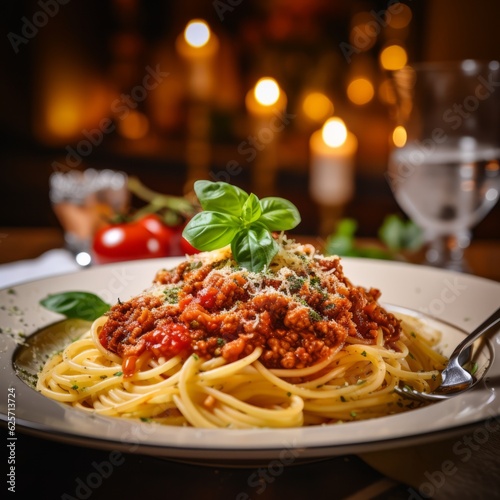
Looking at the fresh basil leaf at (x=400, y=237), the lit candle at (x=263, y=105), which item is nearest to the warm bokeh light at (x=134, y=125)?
the lit candle at (x=263, y=105)

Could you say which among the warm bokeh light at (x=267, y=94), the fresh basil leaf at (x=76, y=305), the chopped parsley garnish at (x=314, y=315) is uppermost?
the warm bokeh light at (x=267, y=94)

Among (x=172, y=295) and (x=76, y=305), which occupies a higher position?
(x=172, y=295)

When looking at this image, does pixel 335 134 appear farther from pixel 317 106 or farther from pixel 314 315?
pixel 314 315

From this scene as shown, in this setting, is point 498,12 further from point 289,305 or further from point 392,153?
point 289,305

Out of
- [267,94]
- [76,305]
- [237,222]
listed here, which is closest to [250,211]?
[237,222]

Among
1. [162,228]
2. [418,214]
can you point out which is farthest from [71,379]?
[418,214]

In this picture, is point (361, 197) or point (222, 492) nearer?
point (222, 492)

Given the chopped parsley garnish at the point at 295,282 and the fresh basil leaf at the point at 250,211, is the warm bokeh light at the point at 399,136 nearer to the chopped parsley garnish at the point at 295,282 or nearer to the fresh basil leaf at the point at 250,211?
the fresh basil leaf at the point at 250,211
